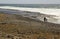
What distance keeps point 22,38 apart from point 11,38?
0.84 meters

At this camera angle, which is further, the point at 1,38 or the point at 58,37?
the point at 58,37

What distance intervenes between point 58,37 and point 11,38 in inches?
149

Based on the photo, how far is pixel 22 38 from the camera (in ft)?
46.0

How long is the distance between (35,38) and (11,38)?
6.02 feet

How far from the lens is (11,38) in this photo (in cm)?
1387

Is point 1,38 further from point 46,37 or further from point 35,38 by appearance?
point 46,37

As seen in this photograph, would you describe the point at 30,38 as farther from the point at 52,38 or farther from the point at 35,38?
the point at 52,38

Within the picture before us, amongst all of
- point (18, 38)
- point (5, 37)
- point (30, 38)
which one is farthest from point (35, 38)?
point (5, 37)

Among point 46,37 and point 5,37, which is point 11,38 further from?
point 46,37

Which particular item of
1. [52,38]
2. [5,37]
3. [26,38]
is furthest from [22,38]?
[52,38]

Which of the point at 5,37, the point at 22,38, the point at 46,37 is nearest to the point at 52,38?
the point at 46,37

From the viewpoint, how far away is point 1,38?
1363 cm

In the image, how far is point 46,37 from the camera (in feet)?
47.5

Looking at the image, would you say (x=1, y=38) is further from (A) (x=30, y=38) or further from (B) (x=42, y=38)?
(B) (x=42, y=38)
